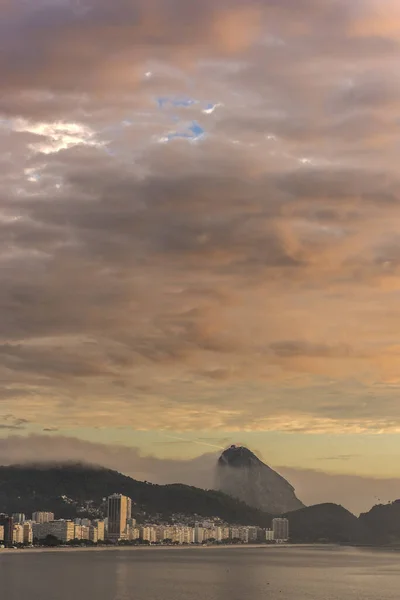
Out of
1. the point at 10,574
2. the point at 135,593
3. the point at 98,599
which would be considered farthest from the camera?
the point at 10,574

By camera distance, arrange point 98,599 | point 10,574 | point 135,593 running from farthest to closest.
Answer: point 10,574
point 135,593
point 98,599

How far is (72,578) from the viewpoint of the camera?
163000 mm

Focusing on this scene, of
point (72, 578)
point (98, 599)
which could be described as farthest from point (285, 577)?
point (98, 599)

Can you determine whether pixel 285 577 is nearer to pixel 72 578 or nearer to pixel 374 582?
pixel 374 582

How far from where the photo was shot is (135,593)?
135m

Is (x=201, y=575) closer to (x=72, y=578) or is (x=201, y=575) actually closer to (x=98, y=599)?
(x=72, y=578)

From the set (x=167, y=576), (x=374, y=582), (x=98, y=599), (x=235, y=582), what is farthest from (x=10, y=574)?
(x=374, y=582)

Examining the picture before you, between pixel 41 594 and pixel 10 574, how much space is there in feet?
154

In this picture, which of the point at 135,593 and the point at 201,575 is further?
the point at 201,575

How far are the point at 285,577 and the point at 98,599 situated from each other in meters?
63.2

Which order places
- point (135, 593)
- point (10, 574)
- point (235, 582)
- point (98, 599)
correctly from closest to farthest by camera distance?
point (98, 599) → point (135, 593) → point (235, 582) → point (10, 574)

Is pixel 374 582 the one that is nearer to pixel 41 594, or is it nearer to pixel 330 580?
pixel 330 580

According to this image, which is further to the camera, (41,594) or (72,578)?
(72,578)

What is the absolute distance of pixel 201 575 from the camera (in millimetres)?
180250
